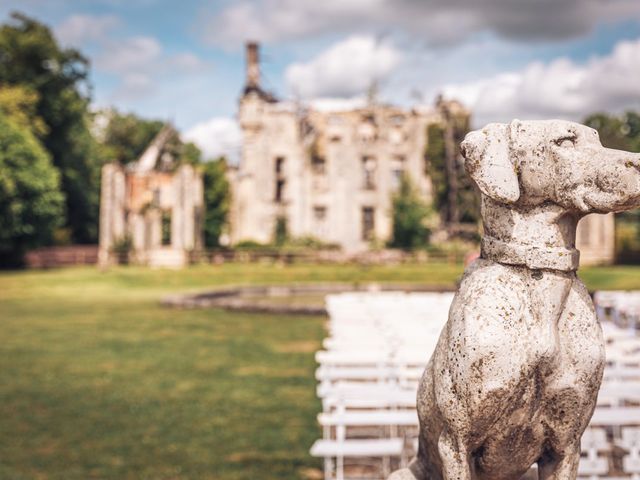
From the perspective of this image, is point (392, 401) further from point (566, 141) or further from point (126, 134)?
point (126, 134)

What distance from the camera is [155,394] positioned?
9641mm

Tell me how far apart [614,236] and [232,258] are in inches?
962

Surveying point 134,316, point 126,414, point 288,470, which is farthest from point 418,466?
point 134,316

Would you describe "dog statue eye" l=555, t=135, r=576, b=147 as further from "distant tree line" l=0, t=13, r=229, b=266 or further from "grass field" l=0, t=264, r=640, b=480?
"distant tree line" l=0, t=13, r=229, b=266

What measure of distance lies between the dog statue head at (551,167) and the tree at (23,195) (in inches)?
1365

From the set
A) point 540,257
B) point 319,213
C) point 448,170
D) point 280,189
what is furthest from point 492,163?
point 280,189

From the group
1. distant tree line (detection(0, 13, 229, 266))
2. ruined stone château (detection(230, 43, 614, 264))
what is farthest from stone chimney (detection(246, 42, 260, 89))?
distant tree line (detection(0, 13, 229, 266))

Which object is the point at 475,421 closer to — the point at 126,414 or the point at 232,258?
the point at 126,414

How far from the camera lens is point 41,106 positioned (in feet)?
139

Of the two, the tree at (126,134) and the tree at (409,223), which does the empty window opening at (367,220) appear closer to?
the tree at (409,223)

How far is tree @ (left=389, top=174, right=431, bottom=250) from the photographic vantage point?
40.2m

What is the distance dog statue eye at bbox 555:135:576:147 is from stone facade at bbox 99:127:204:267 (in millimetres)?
34873

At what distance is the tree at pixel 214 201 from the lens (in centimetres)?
4403

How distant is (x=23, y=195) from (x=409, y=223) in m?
22.6
